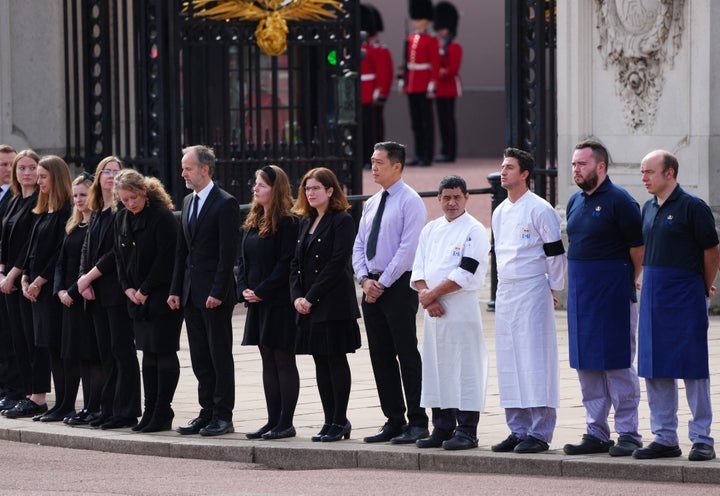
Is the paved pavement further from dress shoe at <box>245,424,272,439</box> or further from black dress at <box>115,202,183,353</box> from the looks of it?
black dress at <box>115,202,183,353</box>

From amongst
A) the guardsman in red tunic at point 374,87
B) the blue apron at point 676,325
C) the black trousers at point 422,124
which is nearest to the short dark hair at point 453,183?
the blue apron at point 676,325

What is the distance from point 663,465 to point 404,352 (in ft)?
5.98

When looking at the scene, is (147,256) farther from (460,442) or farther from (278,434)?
(460,442)

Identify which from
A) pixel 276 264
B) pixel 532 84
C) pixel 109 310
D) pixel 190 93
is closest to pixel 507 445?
pixel 276 264

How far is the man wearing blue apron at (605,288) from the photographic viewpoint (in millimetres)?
10305

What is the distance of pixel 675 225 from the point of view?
10.1 meters

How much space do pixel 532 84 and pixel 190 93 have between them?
3.40 meters

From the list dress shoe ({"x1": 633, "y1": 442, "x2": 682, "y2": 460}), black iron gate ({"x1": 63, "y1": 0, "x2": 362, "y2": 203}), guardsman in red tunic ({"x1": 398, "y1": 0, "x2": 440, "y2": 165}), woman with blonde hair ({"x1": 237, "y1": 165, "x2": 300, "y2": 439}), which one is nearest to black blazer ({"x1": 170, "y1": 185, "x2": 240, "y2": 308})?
woman with blonde hair ({"x1": 237, "y1": 165, "x2": 300, "y2": 439})

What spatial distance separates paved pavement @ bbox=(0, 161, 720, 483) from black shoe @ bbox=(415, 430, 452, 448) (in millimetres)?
69

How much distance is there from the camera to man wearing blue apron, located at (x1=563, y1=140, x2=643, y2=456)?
33.8 feet

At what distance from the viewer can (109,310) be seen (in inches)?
474

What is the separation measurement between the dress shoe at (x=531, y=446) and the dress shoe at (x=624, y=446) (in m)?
0.38

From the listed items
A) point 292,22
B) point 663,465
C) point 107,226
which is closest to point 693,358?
point 663,465

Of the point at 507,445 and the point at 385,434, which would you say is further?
the point at 385,434
